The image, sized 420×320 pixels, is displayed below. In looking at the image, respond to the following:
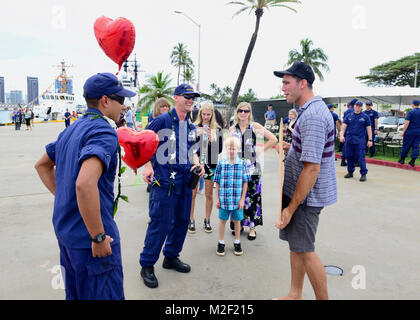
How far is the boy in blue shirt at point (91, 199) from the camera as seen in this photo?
1635mm

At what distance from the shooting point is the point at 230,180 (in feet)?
12.5

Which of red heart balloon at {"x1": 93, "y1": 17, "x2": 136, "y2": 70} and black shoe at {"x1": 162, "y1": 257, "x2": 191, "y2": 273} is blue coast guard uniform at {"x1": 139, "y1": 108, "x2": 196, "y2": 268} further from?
red heart balloon at {"x1": 93, "y1": 17, "x2": 136, "y2": 70}

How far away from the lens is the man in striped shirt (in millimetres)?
2260

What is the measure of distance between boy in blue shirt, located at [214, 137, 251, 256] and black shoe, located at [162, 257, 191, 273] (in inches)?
22.4

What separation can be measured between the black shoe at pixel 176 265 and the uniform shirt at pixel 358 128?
6402mm

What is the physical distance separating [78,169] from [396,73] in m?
47.4

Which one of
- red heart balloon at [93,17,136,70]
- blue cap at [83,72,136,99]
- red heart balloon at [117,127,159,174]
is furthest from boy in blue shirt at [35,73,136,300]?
red heart balloon at [93,17,136,70]

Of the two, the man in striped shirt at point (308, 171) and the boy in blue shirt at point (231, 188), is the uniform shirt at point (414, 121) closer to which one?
the boy in blue shirt at point (231, 188)

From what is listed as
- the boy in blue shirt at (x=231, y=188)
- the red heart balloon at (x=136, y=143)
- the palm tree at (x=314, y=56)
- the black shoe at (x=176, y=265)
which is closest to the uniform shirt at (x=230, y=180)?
the boy in blue shirt at (x=231, y=188)

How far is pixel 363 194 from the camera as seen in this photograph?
659cm

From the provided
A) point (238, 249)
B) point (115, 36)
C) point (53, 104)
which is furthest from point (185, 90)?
point (53, 104)

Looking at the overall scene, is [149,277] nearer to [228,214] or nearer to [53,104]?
[228,214]
